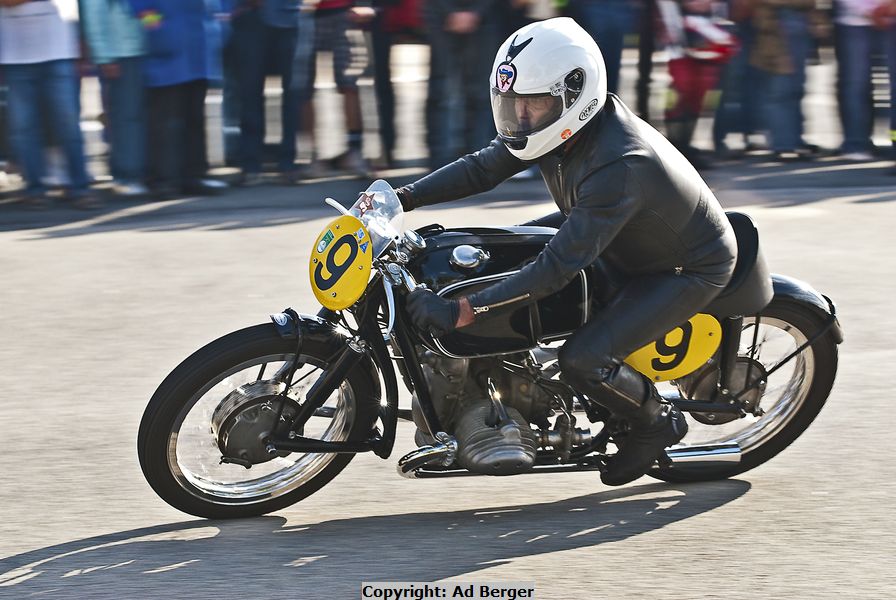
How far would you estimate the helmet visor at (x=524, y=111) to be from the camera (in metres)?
4.16

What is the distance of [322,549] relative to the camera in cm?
440

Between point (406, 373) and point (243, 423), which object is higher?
point (406, 373)

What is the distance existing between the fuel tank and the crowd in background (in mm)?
5330

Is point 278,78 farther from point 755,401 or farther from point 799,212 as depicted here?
point 755,401

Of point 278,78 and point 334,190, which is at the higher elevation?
point 278,78

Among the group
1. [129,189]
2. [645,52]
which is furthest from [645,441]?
[645,52]

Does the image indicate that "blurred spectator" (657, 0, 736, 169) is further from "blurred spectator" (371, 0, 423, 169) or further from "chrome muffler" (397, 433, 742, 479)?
"chrome muffler" (397, 433, 742, 479)

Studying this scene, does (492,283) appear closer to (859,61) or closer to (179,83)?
(179,83)

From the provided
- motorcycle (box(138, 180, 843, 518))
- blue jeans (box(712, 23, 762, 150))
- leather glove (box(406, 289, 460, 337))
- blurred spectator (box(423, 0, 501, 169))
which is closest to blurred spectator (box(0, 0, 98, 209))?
blurred spectator (box(423, 0, 501, 169))

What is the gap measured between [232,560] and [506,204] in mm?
4997

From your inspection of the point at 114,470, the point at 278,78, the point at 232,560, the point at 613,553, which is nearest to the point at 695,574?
the point at 613,553

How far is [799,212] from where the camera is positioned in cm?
882

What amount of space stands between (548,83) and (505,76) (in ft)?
0.47

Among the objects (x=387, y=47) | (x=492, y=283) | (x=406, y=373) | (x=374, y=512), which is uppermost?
(x=387, y=47)
